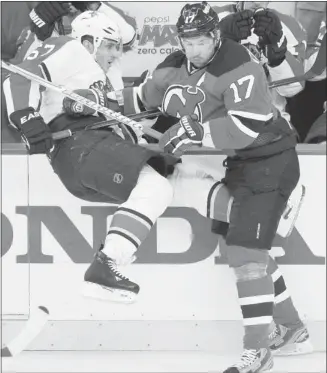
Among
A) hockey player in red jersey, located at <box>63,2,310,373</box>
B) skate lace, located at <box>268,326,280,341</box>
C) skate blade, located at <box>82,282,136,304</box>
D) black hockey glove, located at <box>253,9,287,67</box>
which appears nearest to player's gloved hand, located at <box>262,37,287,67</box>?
black hockey glove, located at <box>253,9,287,67</box>

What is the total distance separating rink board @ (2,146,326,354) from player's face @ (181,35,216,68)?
1.40 ft

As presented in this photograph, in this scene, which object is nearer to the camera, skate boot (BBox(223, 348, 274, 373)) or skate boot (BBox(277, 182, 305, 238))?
skate boot (BBox(223, 348, 274, 373))

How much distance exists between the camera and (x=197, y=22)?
3035 millimetres

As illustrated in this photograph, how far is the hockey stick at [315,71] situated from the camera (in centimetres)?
342

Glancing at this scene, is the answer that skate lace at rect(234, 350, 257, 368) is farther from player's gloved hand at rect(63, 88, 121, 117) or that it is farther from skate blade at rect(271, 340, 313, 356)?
player's gloved hand at rect(63, 88, 121, 117)

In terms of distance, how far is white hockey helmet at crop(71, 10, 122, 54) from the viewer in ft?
11.1

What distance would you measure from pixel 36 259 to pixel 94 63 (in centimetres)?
68

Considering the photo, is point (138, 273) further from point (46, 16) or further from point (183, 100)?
point (46, 16)

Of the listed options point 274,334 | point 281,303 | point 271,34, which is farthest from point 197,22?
point 274,334

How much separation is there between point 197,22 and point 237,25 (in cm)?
43

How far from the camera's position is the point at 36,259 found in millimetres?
3441

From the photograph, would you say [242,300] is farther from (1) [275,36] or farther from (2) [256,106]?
(1) [275,36]

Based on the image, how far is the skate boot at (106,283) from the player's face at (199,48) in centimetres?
65

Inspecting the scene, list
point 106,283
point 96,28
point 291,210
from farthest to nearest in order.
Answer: point 96,28
point 291,210
point 106,283
